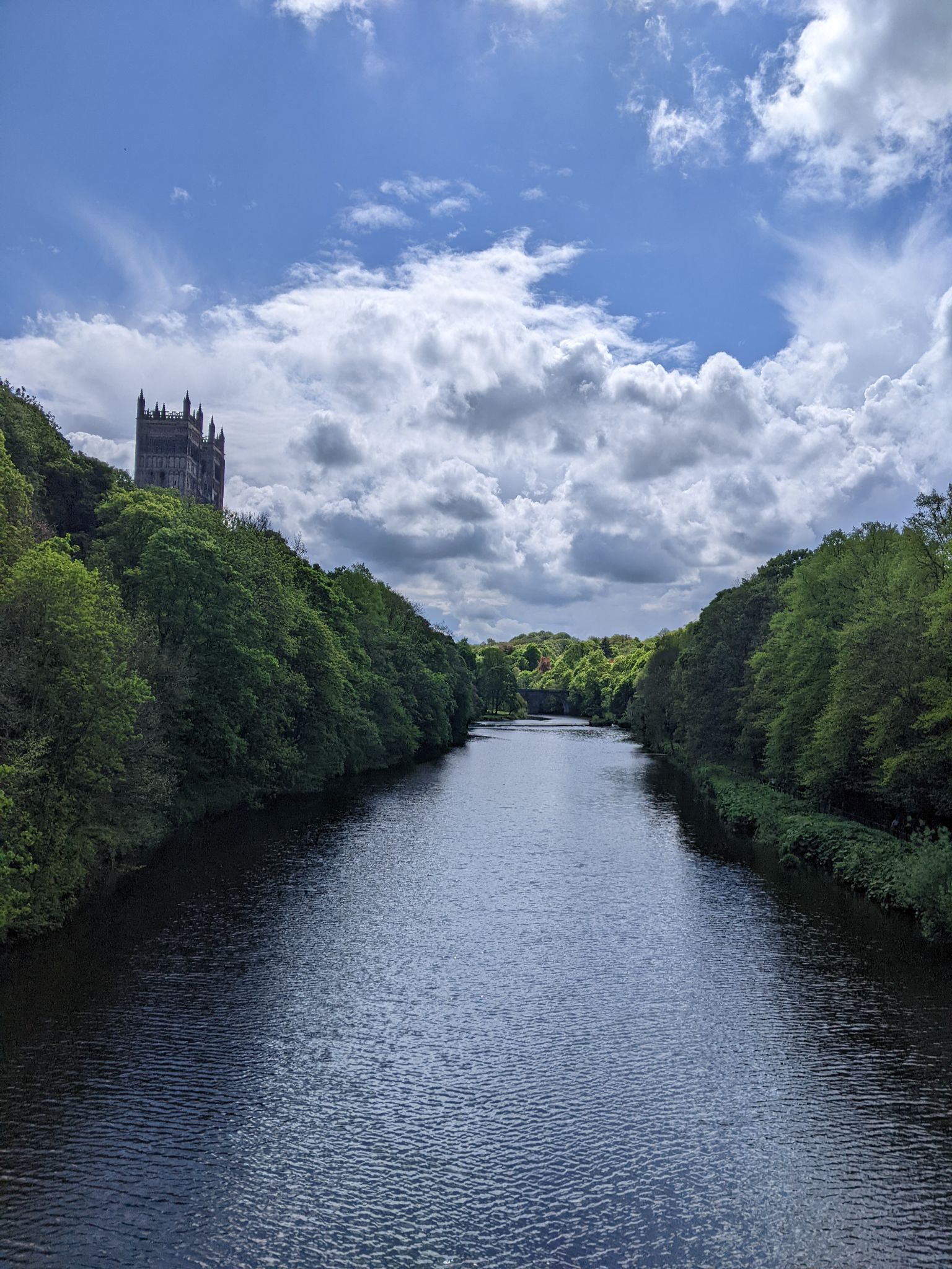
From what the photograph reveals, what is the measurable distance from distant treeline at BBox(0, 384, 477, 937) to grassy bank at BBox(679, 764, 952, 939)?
2421 cm

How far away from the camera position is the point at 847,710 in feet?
130

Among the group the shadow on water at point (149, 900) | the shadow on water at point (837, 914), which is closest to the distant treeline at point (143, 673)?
the shadow on water at point (149, 900)

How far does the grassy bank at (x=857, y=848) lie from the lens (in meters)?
29.7

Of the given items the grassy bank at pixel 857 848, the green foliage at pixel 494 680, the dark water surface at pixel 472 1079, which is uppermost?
the green foliage at pixel 494 680

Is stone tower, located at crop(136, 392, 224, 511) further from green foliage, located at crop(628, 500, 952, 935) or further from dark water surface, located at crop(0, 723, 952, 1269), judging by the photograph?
dark water surface, located at crop(0, 723, 952, 1269)

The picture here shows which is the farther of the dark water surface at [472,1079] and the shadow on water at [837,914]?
the shadow on water at [837,914]

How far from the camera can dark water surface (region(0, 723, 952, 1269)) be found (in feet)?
48.0

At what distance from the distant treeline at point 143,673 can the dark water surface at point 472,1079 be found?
11.5ft

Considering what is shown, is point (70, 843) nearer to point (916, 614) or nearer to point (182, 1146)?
point (182, 1146)

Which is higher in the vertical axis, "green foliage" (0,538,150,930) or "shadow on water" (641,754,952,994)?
"green foliage" (0,538,150,930)

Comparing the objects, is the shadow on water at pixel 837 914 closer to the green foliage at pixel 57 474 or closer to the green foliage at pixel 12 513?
the green foliage at pixel 12 513

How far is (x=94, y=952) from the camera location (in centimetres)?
2645

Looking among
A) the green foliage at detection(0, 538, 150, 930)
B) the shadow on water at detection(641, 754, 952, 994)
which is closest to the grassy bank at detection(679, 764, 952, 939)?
the shadow on water at detection(641, 754, 952, 994)

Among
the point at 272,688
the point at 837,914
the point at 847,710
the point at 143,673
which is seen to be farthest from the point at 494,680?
the point at 837,914
